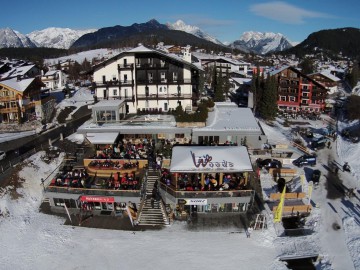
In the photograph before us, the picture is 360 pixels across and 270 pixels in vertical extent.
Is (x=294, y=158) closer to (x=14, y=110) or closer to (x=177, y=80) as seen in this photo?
(x=177, y=80)

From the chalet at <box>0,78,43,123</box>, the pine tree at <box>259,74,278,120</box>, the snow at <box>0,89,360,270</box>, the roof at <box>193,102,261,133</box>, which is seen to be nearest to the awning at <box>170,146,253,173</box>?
the snow at <box>0,89,360,270</box>

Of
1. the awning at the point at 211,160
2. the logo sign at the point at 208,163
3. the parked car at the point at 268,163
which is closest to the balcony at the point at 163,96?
the parked car at the point at 268,163

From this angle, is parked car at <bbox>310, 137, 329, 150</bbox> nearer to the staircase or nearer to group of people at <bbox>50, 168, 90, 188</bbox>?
the staircase

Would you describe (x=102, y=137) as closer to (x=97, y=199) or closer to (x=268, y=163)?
(x=97, y=199)

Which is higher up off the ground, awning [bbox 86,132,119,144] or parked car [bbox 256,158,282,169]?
awning [bbox 86,132,119,144]

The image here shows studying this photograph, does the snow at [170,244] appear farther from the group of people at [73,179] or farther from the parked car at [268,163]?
the parked car at [268,163]

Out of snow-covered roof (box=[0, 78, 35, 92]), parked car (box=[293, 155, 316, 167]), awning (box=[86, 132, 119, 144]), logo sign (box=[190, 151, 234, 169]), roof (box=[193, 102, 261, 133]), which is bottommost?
parked car (box=[293, 155, 316, 167])
